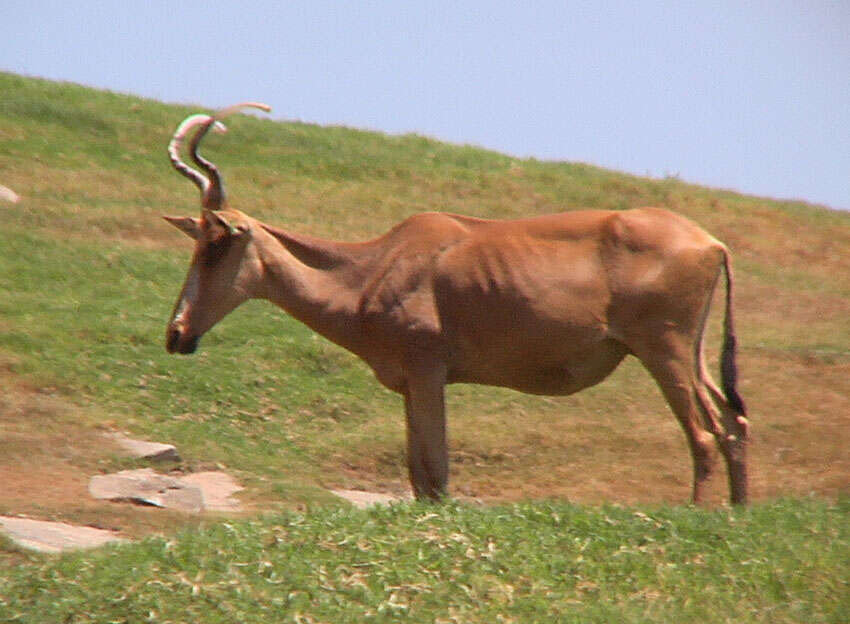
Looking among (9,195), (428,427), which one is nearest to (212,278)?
(428,427)

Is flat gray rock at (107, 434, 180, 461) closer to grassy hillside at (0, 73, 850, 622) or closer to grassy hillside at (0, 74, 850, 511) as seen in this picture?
grassy hillside at (0, 73, 850, 622)

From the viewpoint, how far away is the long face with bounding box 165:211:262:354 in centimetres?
1014

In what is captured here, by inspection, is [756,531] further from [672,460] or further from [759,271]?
[759,271]

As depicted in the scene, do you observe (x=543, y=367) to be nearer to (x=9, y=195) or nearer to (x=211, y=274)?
(x=211, y=274)

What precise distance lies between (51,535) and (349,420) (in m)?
5.35

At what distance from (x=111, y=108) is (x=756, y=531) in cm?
1996

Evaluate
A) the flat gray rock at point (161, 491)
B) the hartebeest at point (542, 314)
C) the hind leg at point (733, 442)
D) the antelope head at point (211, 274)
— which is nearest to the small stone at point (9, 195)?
the flat gray rock at point (161, 491)

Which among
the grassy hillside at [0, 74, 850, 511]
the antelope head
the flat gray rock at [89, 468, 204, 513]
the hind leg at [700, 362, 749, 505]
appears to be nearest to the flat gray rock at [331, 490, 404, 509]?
the grassy hillside at [0, 74, 850, 511]

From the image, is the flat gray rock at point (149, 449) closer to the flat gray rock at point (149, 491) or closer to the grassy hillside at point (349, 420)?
the grassy hillside at point (349, 420)

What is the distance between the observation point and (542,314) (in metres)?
9.59

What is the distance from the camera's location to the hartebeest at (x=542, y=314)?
9477 mm

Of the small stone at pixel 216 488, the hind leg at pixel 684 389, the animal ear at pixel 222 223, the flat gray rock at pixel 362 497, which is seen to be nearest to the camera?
the hind leg at pixel 684 389

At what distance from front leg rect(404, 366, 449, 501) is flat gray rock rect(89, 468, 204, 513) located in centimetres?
187

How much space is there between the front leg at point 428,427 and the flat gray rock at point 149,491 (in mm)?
1874
